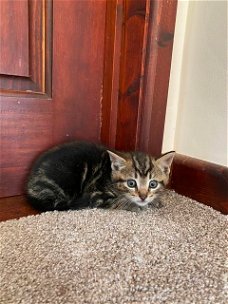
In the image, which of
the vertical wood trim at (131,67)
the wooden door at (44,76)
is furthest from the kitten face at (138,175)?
the wooden door at (44,76)

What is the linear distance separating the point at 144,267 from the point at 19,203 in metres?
0.51

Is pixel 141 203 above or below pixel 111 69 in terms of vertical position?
below

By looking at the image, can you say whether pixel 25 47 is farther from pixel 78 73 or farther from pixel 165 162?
pixel 165 162

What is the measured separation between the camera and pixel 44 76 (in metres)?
0.95

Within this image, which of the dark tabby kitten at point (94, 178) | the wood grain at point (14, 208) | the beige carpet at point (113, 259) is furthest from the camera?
the dark tabby kitten at point (94, 178)

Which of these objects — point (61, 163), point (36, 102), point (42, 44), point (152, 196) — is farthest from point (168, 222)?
point (42, 44)

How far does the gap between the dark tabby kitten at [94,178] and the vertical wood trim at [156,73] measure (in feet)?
0.32

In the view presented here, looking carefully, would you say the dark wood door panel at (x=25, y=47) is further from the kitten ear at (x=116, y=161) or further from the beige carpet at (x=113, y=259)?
the beige carpet at (x=113, y=259)

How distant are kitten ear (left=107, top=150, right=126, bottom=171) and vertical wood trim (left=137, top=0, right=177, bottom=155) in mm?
119

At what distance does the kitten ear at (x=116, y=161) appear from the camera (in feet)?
3.05

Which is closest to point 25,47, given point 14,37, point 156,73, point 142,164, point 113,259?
point 14,37

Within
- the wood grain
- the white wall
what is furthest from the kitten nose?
the wood grain

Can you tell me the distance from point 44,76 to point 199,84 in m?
0.53

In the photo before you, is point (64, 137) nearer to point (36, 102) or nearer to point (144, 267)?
point (36, 102)
